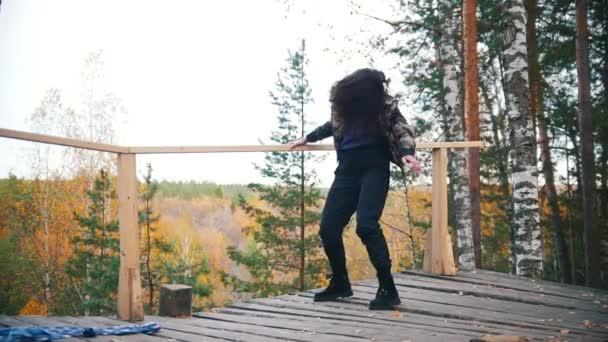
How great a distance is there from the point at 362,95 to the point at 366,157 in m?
0.41

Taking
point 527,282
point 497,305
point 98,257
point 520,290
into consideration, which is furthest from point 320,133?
point 98,257

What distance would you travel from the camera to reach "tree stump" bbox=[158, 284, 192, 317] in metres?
4.07

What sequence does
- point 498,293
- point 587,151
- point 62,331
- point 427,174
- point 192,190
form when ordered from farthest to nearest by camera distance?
point 192,190, point 427,174, point 587,151, point 498,293, point 62,331

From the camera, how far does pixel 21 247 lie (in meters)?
20.9

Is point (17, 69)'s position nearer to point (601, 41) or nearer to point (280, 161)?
point (280, 161)

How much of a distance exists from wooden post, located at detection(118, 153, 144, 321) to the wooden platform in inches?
4.3

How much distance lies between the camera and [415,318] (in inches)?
155

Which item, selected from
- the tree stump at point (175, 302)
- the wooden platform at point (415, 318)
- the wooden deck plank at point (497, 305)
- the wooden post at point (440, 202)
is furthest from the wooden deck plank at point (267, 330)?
the wooden post at point (440, 202)

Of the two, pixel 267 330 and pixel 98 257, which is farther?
pixel 98 257

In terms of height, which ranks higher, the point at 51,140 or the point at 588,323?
the point at 51,140

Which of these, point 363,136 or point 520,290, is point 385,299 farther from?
point 520,290

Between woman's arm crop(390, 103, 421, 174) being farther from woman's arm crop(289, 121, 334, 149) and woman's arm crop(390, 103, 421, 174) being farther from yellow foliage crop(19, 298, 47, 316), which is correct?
yellow foliage crop(19, 298, 47, 316)

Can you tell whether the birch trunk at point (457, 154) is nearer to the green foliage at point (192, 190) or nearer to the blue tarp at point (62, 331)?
the blue tarp at point (62, 331)

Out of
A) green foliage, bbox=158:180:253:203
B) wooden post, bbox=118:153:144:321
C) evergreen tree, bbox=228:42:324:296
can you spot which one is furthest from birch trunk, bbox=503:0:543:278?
green foliage, bbox=158:180:253:203
